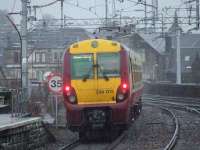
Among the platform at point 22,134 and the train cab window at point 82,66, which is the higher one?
the train cab window at point 82,66

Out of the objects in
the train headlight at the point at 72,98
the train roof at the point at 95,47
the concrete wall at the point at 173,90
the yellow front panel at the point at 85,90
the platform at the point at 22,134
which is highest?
the train roof at the point at 95,47

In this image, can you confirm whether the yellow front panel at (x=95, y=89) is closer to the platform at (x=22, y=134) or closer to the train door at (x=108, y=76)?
the train door at (x=108, y=76)

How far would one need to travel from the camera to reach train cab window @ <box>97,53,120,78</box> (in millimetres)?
18266

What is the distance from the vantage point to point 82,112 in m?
17.9

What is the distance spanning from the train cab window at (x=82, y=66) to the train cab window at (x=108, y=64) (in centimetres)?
24

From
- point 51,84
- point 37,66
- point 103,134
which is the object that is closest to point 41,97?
point 51,84

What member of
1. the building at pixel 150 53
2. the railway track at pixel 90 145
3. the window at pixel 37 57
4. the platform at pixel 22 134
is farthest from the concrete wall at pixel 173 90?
the platform at pixel 22 134

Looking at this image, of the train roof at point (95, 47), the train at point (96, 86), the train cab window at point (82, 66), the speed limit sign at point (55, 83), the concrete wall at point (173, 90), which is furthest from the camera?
the concrete wall at point (173, 90)

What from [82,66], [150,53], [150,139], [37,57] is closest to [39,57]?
[37,57]

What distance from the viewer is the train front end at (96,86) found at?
1791 centimetres

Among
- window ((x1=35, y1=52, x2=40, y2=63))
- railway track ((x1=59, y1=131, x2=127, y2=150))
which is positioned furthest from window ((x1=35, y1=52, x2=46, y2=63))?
railway track ((x1=59, y1=131, x2=127, y2=150))

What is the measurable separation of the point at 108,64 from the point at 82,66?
741mm

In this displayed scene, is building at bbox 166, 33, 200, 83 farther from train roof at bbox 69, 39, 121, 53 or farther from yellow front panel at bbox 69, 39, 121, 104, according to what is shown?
yellow front panel at bbox 69, 39, 121, 104

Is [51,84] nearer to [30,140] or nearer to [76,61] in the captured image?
[76,61]
